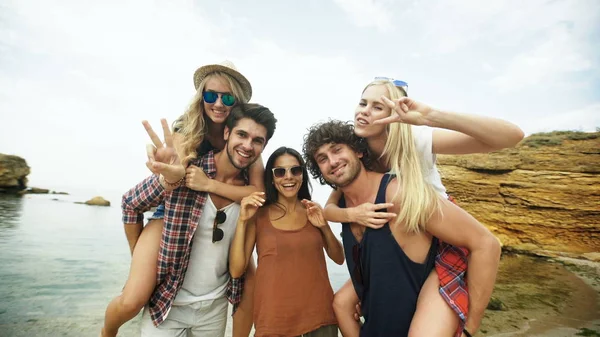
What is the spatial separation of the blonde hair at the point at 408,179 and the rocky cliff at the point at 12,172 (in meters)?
45.8

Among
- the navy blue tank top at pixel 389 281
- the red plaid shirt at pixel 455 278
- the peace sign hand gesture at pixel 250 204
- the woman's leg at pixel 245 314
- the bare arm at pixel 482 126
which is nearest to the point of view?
the bare arm at pixel 482 126

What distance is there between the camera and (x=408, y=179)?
266 centimetres

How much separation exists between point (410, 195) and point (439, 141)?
0.79 meters

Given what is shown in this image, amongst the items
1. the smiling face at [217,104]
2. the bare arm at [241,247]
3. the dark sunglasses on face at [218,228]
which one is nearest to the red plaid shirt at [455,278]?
the bare arm at [241,247]

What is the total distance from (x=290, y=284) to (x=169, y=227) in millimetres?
1285

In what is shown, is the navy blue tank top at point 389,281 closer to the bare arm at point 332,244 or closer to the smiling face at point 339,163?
the smiling face at point 339,163

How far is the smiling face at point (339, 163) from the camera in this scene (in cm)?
306

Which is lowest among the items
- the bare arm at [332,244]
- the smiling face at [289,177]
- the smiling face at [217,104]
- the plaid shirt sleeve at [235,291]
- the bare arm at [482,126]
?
the plaid shirt sleeve at [235,291]

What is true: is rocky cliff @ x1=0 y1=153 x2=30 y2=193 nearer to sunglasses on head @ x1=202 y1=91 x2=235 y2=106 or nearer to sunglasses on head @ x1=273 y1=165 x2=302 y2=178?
sunglasses on head @ x1=202 y1=91 x2=235 y2=106

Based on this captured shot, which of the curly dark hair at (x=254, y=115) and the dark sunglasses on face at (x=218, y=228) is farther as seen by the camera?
the curly dark hair at (x=254, y=115)

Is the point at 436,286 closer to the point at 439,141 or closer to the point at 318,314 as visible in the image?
the point at 318,314

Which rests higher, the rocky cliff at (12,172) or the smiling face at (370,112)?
the smiling face at (370,112)

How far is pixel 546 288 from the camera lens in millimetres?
8688

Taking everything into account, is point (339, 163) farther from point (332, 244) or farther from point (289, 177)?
point (332, 244)
